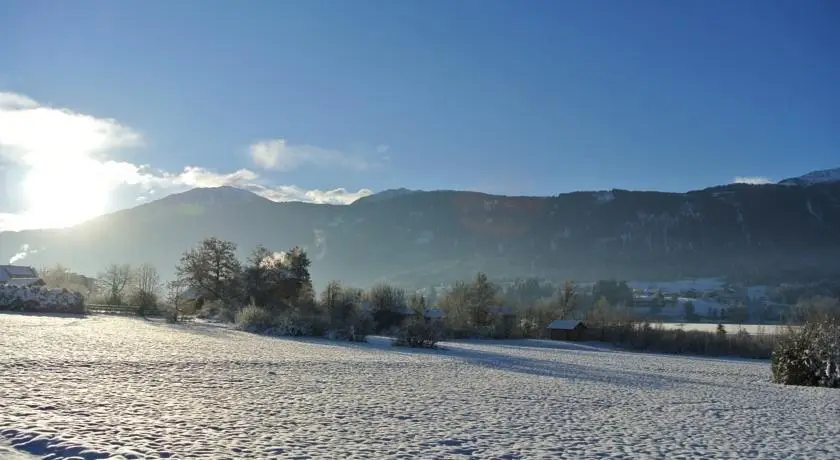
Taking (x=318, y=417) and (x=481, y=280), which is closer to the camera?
(x=318, y=417)

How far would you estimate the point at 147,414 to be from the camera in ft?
38.8

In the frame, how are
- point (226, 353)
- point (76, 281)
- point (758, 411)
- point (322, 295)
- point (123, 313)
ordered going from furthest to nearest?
point (76, 281)
point (322, 295)
point (123, 313)
point (226, 353)
point (758, 411)

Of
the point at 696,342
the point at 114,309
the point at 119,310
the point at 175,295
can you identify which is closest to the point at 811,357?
the point at 696,342

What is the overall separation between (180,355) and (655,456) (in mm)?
19785

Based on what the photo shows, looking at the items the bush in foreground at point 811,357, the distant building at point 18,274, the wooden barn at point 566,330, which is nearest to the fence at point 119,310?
the distant building at point 18,274

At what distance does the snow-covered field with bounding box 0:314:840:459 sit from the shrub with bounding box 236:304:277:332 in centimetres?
2715

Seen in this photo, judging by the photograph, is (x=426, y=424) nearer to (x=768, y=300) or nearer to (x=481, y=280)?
(x=481, y=280)

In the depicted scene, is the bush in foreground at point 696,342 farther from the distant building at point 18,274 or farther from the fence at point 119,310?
the distant building at point 18,274

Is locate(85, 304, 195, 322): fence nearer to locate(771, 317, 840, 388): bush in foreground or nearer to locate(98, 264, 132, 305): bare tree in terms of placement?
locate(98, 264, 132, 305): bare tree

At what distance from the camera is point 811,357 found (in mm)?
29266

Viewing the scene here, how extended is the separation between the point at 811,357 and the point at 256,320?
3906cm

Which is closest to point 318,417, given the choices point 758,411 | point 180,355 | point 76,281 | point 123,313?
point 758,411

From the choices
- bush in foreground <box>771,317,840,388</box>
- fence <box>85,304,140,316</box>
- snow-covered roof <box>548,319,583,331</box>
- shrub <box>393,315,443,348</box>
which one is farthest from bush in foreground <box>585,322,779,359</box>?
fence <box>85,304,140,316</box>

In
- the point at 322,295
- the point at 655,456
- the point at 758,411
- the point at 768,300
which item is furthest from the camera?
the point at 768,300
